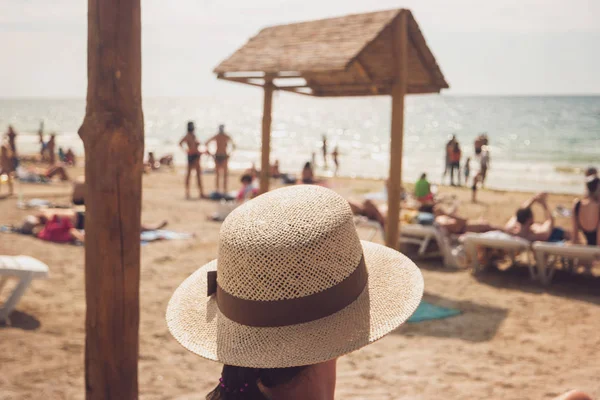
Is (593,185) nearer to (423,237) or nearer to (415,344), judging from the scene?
(423,237)

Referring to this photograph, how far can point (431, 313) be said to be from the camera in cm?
556

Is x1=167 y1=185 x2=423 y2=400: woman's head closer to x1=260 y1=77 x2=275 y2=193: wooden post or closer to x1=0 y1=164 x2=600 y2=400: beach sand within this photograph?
x1=0 y1=164 x2=600 y2=400: beach sand

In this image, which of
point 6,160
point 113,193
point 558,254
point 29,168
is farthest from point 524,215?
point 29,168

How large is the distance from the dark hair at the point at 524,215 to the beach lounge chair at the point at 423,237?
105 centimetres

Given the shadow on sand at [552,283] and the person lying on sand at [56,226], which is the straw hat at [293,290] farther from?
the person lying on sand at [56,226]

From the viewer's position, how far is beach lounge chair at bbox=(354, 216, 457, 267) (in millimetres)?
7488

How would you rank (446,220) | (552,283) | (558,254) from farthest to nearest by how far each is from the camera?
(446,220), (552,283), (558,254)

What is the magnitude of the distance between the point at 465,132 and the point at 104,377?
59740 millimetres

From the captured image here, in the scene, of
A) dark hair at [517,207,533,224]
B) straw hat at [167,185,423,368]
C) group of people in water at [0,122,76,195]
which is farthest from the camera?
group of people in water at [0,122,76,195]

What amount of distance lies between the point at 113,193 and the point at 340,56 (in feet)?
14.5

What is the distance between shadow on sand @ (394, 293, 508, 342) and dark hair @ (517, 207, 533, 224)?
154 centimetres

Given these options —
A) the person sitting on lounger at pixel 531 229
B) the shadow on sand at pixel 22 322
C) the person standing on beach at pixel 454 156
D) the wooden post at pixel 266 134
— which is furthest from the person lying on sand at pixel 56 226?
the person standing on beach at pixel 454 156

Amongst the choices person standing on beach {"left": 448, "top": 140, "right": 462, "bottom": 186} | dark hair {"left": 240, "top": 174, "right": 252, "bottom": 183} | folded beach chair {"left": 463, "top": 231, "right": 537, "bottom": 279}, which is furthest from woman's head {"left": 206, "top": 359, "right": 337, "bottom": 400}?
person standing on beach {"left": 448, "top": 140, "right": 462, "bottom": 186}

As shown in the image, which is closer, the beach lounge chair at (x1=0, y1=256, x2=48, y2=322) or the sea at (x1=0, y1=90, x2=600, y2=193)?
the beach lounge chair at (x1=0, y1=256, x2=48, y2=322)
